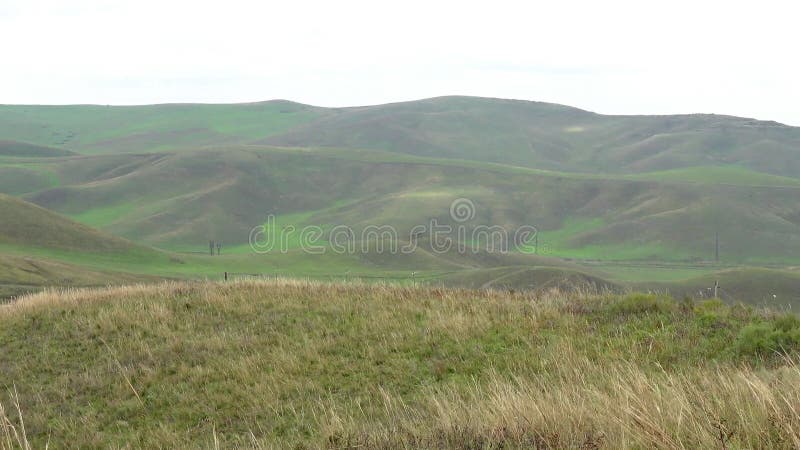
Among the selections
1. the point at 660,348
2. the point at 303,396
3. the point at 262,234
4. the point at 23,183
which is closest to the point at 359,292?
the point at 303,396

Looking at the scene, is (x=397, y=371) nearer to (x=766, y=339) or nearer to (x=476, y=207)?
(x=766, y=339)

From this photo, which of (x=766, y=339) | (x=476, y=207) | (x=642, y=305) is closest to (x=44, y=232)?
(x=642, y=305)

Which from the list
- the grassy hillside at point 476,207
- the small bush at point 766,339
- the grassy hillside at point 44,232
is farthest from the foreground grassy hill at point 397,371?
the grassy hillside at point 476,207

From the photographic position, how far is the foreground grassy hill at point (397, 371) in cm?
701

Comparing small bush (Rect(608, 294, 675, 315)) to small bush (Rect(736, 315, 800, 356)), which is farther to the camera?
small bush (Rect(608, 294, 675, 315))

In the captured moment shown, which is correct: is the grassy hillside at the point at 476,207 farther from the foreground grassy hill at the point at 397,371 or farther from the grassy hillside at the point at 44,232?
the foreground grassy hill at the point at 397,371

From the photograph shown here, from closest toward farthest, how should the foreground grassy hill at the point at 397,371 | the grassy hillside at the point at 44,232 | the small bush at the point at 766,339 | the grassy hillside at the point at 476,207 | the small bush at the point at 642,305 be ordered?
the foreground grassy hill at the point at 397,371
the small bush at the point at 766,339
the small bush at the point at 642,305
the grassy hillside at the point at 44,232
the grassy hillside at the point at 476,207

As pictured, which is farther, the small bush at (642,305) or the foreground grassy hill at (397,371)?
the small bush at (642,305)

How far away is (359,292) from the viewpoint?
65.1 ft

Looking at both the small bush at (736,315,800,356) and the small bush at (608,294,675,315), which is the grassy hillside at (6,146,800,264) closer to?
the small bush at (608,294,675,315)

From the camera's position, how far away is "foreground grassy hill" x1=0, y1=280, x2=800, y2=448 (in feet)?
23.0

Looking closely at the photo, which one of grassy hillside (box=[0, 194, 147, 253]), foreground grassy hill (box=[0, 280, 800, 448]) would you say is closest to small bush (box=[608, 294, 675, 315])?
foreground grassy hill (box=[0, 280, 800, 448])

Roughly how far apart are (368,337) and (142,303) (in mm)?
7477

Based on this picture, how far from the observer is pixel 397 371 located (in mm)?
12727
